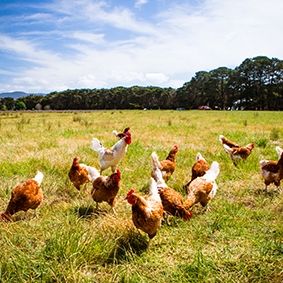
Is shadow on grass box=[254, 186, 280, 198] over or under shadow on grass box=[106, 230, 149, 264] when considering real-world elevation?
over

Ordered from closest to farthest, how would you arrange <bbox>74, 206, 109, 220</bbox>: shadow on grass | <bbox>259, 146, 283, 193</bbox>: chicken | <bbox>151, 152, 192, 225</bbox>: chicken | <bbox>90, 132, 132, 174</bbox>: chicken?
<bbox>151, 152, 192, 225</bbox>: chicken, <bbox>74, 206, 109, 220</bbox>: shadow on grass, <bbox>259, 146, 283, 193</bbox>: chicken, <bbox>90, 132, 132, 174</bbox>: chicken

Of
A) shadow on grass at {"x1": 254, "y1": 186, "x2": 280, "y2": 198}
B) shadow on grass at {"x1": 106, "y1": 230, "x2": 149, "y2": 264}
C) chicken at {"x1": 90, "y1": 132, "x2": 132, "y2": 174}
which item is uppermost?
chicken at {"x1": 90, "y1": 132, "x2": 132, "y2": 174}

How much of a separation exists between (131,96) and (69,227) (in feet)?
250

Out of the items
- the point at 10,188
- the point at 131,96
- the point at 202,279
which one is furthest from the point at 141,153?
the point at 131,96

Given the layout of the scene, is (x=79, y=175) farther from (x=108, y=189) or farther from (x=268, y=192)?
(x=268, y=192)

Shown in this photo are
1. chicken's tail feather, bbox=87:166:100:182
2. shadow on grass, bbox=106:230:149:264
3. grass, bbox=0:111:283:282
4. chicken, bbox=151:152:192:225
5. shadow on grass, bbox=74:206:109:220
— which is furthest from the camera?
chicken's tail feather, bbox=87:166:100:182

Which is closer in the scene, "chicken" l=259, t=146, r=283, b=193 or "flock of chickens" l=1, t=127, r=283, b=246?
"flock of chickens" l=1, t=127, r=283, b=246

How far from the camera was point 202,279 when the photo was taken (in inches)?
64.9

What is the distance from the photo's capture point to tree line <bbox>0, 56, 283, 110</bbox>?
45.6m

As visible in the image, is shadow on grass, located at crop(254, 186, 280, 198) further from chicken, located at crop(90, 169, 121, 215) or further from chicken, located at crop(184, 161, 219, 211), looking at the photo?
chicken, located at crop(90, 169, 121, 215)

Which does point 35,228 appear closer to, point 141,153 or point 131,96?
point 141,153

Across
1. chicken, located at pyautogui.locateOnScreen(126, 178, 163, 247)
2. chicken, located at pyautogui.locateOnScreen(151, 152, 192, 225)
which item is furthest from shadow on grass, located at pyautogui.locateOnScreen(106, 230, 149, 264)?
chicken, located at pyautogui.locateOnScreen(151, 152, 192, 225)

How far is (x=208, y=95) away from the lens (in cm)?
5662

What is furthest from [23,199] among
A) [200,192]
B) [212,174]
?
[212,174]
